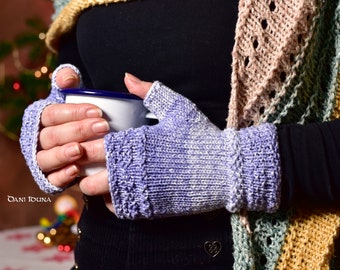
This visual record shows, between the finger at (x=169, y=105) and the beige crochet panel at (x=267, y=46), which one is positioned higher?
the beige crochet panel at (x=267, y=46)

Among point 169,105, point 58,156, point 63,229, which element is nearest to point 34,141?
point 58,156

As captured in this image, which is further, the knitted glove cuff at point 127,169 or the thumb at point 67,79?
the thumb at point 67,79

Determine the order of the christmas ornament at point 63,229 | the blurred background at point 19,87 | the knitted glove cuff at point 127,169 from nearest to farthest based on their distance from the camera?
the knitted glove cuff at point 127,169 → the christmas ornament at point 63,229 → the blurred background at point 19,87

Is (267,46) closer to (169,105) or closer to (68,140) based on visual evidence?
(169,105)

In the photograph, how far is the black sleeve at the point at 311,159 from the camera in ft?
1.83

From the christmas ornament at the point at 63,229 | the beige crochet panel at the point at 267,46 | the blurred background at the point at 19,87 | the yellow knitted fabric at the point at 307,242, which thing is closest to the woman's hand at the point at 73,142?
the beige crochet panel at the point at 267,46

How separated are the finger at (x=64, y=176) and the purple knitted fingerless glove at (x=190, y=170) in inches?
2.8

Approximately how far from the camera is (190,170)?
Result: 1.84 feet

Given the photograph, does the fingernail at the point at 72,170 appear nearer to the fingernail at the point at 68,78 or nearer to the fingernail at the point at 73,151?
the fingernail at the point at 73,151

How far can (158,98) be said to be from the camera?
0.60m

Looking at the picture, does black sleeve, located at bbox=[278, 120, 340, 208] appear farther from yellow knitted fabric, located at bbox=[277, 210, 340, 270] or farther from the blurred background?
the blurred background

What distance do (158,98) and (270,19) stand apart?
0.16 meters

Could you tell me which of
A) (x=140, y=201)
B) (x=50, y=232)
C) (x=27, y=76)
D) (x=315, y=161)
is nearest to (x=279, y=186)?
(x=315, y=161)

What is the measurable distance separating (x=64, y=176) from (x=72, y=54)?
0.32m
